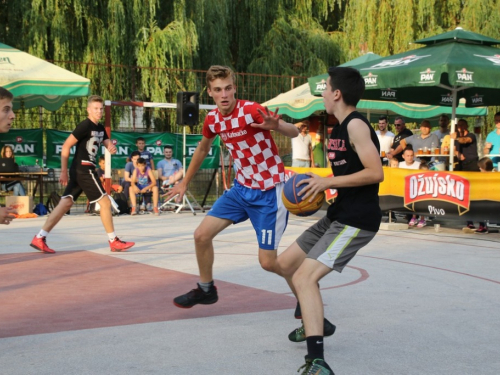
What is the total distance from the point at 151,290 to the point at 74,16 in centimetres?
1569

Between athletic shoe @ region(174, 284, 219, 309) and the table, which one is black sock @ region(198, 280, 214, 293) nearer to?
athletic shoe @ region(174, 284, 219, 309)

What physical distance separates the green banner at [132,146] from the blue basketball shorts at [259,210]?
41.0 feet

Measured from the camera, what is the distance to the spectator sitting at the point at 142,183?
18.3m

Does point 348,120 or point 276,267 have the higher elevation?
point 348,120

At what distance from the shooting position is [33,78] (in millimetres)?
16562

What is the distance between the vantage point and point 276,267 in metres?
6.25

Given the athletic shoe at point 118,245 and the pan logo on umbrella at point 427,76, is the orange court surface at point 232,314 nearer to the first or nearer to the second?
the athletic shoe at point 118,245

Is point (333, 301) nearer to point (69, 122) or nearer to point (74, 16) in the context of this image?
point (69, 122)

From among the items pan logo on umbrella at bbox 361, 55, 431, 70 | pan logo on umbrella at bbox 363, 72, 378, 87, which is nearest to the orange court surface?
pan logo on umbrella at bbox 363, 72, 378, 87

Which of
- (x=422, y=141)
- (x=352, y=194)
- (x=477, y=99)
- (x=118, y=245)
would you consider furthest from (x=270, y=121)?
(x=477, y=99)

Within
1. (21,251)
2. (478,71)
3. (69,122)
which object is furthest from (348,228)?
(69,122)

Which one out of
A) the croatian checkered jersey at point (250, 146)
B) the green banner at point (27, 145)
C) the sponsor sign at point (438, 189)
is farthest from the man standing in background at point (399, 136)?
the croatian checkered jersey at point (250, 146)

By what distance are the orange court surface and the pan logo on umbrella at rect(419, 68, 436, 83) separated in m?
3.56

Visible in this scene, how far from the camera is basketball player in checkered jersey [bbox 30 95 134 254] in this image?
34.4 ft
